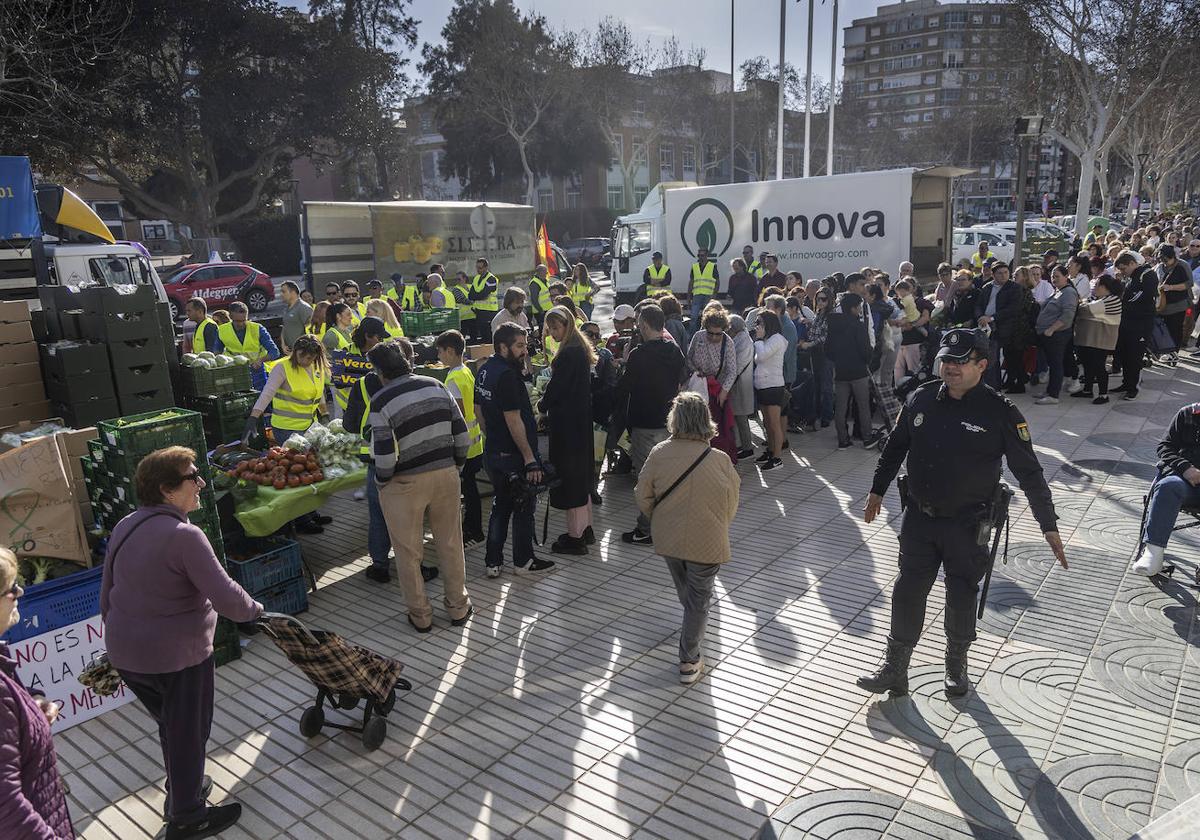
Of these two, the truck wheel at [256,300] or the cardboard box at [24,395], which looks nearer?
the cardboard box at [24,395]

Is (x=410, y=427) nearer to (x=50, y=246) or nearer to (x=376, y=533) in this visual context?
(x=376, y=533)

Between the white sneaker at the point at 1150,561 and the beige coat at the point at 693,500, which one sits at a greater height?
the beige coat at the point at 693,500

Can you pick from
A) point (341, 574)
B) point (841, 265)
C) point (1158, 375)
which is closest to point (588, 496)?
point (341, 574)

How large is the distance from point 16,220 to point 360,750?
468 inches

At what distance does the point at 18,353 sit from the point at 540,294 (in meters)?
9.04

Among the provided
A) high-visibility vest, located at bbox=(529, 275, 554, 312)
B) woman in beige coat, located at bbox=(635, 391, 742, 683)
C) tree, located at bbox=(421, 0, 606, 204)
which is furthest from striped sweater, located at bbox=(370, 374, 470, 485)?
tree, located at bbox=(421, 0, 606, 204)

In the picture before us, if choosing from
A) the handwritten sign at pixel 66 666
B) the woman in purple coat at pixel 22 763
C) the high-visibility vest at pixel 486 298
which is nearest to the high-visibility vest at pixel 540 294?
the high-visibility vest at pixel 486 298

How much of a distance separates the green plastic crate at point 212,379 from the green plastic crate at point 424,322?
511cm

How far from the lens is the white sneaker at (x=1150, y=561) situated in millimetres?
5758

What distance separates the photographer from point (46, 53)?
1905 centimetres

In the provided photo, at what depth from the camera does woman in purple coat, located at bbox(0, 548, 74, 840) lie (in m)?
2.28

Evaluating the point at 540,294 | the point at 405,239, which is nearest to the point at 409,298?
the point at 540,294

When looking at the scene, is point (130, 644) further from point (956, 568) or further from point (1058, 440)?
point (1058, 440)

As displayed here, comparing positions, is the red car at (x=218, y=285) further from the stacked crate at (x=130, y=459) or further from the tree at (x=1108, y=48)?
the tree at (x=1108, y=48)
